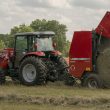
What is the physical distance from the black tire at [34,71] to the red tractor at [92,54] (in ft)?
4.34

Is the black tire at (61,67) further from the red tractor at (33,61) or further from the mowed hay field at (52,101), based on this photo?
the mowed hay field at (52,101)

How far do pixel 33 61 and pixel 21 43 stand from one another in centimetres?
131

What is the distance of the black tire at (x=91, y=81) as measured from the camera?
658 inches

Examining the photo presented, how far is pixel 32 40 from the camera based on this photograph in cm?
1850

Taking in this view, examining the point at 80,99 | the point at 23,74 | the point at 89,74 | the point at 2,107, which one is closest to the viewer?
the point at 2,107

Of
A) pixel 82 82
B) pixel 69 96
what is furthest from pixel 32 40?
pixel 69 96

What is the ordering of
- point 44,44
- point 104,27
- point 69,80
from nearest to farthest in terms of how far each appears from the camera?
point 104,27 < point 69,80 < point 44,44

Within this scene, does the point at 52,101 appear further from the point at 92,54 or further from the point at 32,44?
the point at 32,44

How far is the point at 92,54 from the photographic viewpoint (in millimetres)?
17047

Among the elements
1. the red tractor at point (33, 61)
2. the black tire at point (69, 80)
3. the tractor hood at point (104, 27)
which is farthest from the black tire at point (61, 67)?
the tractor hood at point (104, 27)

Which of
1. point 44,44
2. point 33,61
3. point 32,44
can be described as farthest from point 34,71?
point 44,44

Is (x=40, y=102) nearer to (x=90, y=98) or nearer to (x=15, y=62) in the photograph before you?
(x=90, y=98)

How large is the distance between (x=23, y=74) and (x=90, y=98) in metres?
5.96

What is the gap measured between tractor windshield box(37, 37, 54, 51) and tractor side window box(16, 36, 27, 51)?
2.03 ft
